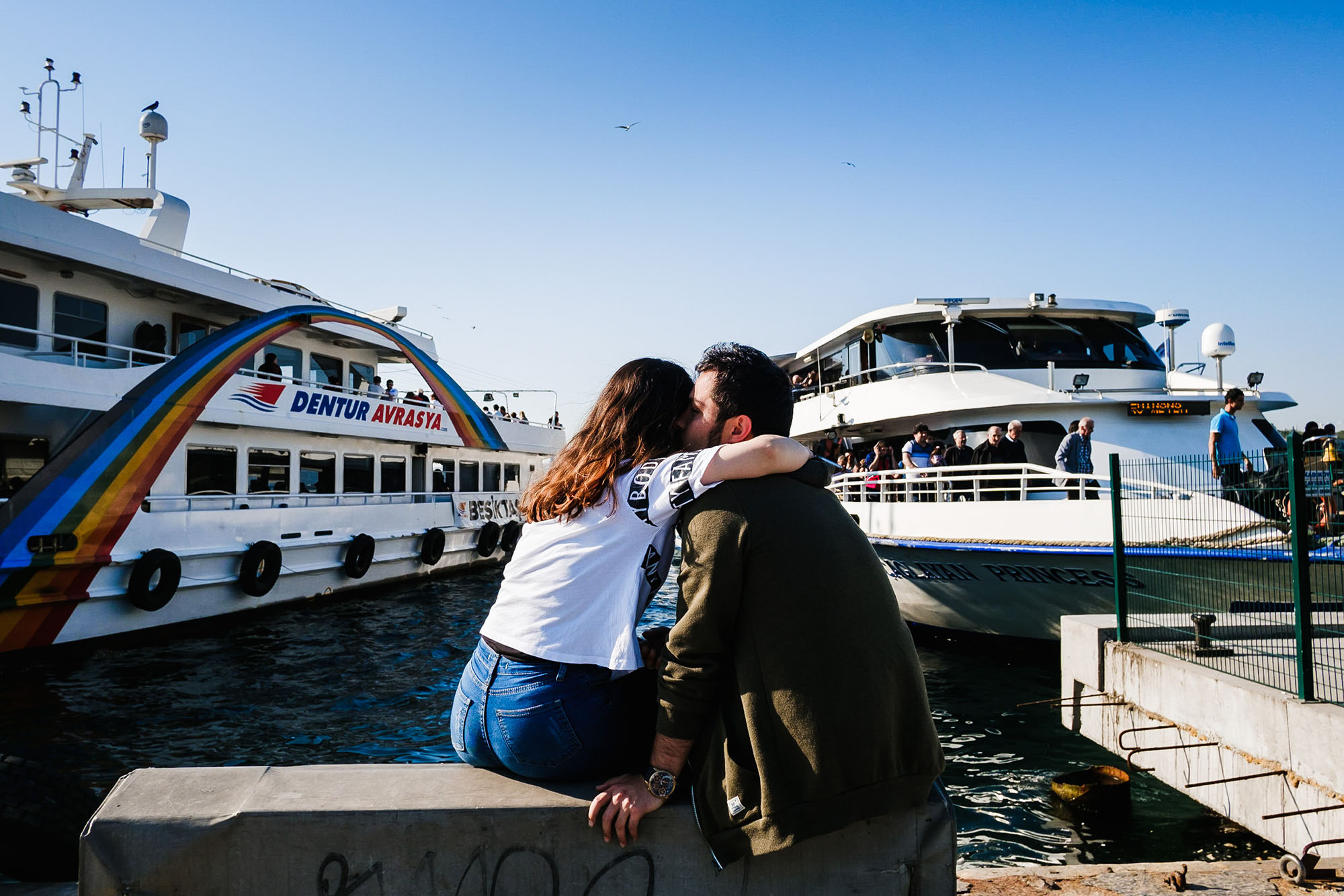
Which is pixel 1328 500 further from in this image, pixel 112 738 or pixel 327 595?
pixel 327 595

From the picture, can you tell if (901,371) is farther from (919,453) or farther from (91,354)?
(91,354)

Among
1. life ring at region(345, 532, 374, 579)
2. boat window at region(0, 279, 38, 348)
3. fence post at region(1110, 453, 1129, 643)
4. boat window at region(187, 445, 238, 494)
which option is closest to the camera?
fence post at region(1110, 453, 1129, 643)

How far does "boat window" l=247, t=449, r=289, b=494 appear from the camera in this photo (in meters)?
14.3

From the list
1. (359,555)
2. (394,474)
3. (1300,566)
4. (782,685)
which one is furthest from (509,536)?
(782,685)

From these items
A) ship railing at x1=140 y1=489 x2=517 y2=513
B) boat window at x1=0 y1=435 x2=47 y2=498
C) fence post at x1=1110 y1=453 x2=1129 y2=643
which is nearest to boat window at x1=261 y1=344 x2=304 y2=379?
ship railing at x1=140 y1=489 x2=517 y2=513

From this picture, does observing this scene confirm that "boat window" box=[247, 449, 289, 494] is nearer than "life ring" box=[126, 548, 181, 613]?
No

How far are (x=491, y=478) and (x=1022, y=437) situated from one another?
13.7 m

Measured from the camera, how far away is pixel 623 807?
2.13 meters

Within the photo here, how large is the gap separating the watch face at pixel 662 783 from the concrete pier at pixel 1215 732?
3.69 m

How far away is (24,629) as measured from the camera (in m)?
9.73

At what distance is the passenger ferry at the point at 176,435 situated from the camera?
34.0ft

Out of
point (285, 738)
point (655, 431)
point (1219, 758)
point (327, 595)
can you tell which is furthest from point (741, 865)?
point (327, 595)

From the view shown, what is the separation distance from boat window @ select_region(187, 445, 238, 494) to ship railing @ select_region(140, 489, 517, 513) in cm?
12

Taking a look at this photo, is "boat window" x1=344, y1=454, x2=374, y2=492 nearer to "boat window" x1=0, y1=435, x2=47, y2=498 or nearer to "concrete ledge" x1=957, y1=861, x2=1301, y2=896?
"boat window" x1=0, y1=435, x2=47, y2=498
